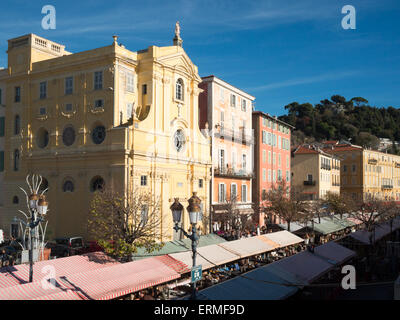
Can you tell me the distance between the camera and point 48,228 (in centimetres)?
3538

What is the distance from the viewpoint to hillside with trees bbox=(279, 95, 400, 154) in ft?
388

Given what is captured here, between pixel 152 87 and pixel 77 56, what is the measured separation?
21.1 ft

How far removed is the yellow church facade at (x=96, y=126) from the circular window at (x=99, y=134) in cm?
8

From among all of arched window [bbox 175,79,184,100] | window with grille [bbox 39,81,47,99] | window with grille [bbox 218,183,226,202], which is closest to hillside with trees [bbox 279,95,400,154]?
window with grille [bbox 218,183,226,202]

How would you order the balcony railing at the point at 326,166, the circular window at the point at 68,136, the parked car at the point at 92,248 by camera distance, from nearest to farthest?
the parked car at the point at 92,248
the circular window at the point at 68,136
the balcony railing at the point at 326,166

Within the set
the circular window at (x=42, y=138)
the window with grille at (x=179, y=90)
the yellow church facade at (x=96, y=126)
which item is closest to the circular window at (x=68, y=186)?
the yellow church facade at (x=96, y=126)

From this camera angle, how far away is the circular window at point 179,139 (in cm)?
3811

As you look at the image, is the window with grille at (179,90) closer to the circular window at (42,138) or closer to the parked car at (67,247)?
the circular window at (42,138)

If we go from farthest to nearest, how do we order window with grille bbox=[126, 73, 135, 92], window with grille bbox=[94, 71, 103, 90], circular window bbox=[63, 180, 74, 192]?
window with grille bbox=[126, 73, 135, 92]
circular window bbox=[63, 180, 74, 192]
window with grille bbox=[94, 71, 103, 90]

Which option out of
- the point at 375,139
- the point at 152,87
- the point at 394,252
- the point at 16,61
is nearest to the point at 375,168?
the point at 375,139

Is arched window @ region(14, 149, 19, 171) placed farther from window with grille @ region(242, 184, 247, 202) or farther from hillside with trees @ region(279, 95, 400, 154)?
hillside with trees @ region(279, 95, 400, 154)

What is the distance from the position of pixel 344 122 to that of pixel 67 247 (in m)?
108

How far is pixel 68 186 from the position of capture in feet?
115
